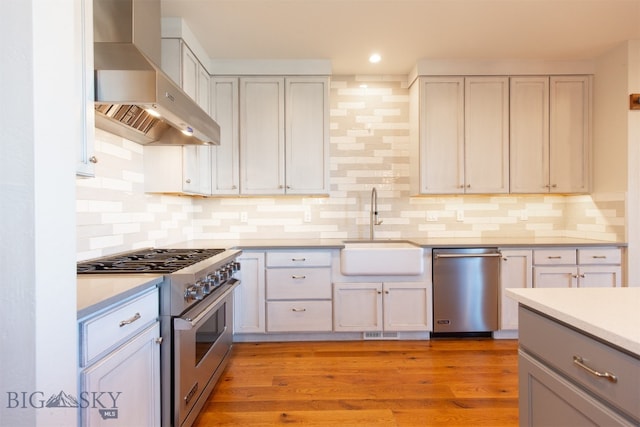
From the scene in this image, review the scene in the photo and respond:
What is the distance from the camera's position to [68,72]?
0.88 metres

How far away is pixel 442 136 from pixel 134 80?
265 cm

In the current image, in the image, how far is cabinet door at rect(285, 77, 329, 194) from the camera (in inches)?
125

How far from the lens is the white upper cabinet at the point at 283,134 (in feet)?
10.4

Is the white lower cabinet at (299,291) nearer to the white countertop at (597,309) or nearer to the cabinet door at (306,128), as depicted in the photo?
the cabinet door at (306,128)

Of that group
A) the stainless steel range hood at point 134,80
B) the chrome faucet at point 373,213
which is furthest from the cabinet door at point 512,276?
the stainless steel range hood at point 134,80

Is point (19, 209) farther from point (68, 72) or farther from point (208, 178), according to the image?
point (208, 178)

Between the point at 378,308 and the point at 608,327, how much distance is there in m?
2.17

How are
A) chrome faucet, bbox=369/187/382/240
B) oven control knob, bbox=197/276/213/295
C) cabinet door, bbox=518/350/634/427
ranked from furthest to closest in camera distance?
chrome faucet, bbox=369/187/382/240 < oven control knob, bbox=197/276/213/295 < cabinet door, bbox=518/350/634/427

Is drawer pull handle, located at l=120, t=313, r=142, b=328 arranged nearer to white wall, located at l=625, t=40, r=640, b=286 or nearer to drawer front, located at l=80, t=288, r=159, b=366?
drawer front, located at l=80, t=288, r=159, b=366

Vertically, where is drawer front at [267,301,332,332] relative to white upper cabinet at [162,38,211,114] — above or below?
below

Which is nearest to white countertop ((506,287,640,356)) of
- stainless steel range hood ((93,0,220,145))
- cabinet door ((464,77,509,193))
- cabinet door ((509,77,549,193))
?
stainless steel range hood ((93,0,220,145))

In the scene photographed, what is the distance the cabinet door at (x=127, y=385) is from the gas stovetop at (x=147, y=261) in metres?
0.31

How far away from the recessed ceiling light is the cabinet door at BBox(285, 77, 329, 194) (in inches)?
18.0

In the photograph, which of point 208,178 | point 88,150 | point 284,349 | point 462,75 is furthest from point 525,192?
point 88,150
